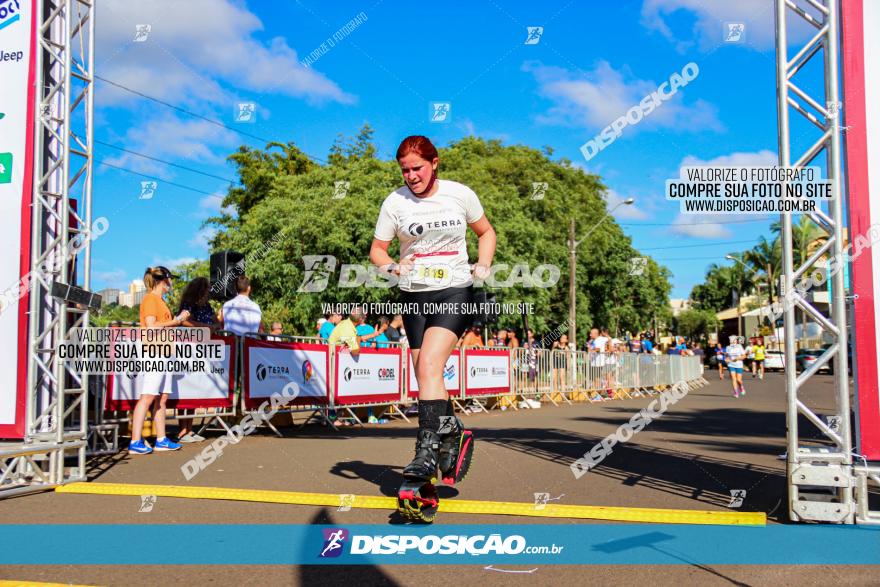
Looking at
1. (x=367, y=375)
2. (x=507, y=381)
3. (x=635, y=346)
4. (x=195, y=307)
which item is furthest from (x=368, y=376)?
(x=635, y=346)

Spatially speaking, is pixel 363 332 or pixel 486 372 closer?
pixel 363 332

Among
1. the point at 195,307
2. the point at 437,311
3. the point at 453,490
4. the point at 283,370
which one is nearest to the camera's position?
the point at 437,311

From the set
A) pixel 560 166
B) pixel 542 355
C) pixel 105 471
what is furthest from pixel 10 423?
pixel 560 166

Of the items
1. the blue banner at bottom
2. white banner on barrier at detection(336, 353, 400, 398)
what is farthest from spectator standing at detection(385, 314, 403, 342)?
the blue banner at bottom

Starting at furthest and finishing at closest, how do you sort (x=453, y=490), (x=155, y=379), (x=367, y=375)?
(x=367, y=375)
(x=155, y=379)
(x=453, y=490)

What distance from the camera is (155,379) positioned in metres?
7.99

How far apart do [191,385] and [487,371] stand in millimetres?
8809

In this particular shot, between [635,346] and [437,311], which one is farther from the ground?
[437,311]

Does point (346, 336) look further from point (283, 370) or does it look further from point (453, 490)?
point (453, 490)

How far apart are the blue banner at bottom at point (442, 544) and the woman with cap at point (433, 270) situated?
622 millimetres

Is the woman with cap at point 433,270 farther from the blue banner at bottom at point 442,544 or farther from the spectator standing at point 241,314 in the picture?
the spectator standing at point 241,314

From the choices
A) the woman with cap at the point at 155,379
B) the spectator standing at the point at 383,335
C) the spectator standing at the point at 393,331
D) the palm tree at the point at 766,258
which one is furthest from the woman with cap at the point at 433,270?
the palm tree at the point at 766,258

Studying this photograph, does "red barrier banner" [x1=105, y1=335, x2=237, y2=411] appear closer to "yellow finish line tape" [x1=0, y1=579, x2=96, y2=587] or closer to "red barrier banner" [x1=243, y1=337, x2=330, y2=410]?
"red barrier banner" [x1=243, y1=337, x2=330, y2=410]

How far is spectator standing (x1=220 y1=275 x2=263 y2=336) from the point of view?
10.2 metres
